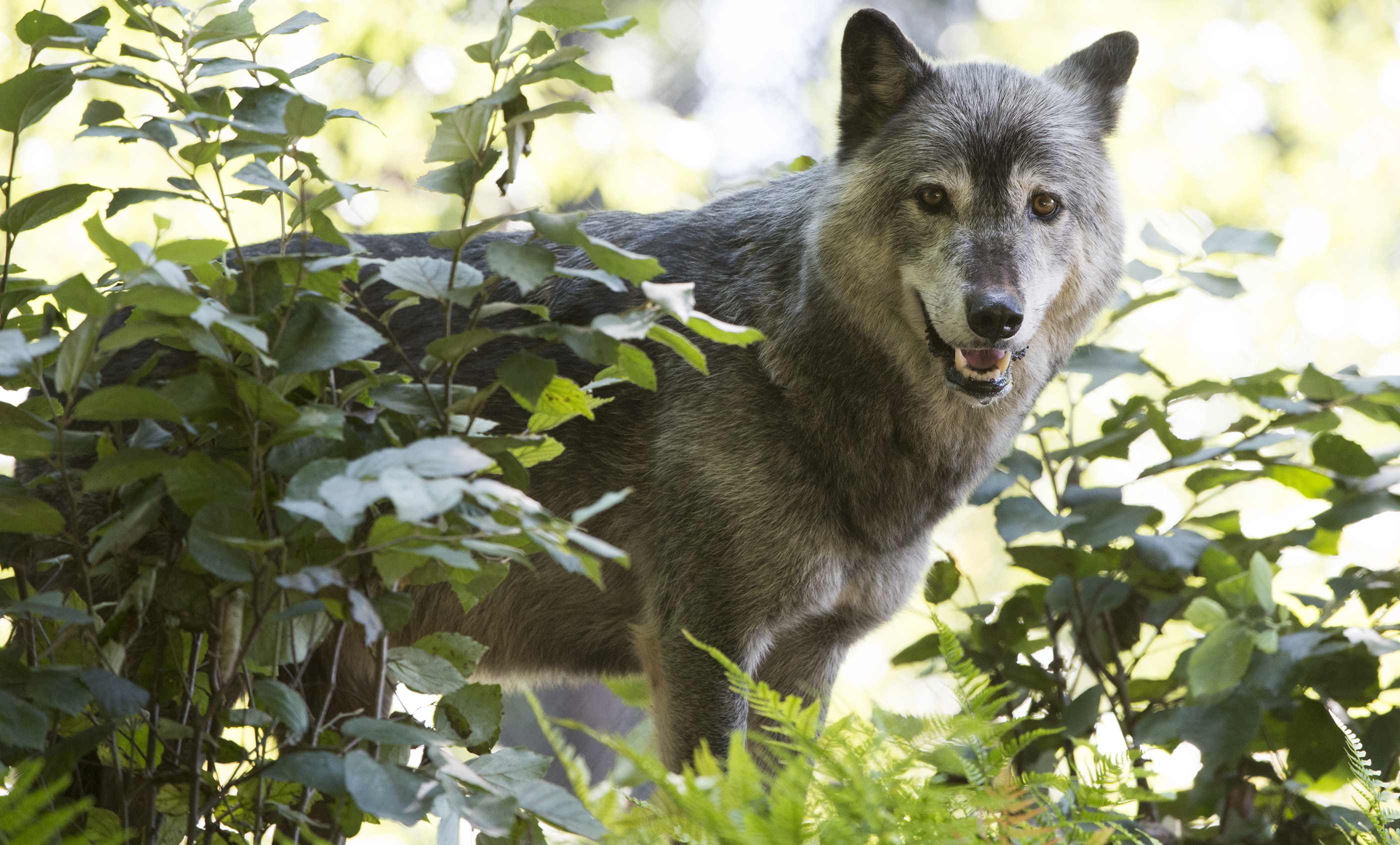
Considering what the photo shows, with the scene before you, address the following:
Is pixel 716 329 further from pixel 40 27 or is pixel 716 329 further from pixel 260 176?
pixel 40 27

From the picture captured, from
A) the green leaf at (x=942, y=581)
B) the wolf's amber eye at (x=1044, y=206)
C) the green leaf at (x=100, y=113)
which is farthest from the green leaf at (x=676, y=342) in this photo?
the green leaf at (x=942, y=581)

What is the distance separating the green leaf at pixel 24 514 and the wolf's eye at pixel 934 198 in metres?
1.56

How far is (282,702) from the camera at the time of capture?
104 centimetres

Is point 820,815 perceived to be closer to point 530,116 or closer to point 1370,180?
point 530,116

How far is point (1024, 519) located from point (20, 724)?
1.97 metres

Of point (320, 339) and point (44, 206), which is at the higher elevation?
point (44, 206)

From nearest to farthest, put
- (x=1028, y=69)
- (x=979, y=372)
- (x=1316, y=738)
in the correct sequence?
(x=979, y=372)
(x=1316, y=738)
(x=1028, y=69)

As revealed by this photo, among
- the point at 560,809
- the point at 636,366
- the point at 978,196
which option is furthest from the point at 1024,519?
the point at 560,809

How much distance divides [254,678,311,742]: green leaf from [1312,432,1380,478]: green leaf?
2124 mm

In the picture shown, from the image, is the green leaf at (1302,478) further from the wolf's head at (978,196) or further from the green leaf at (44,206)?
the green leaf at (44,206)

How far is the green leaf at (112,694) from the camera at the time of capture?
3.44ft

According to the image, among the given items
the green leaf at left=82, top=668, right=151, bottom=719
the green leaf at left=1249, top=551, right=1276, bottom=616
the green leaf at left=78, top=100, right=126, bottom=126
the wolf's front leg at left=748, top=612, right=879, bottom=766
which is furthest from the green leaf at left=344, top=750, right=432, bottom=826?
the green leaf at left=1249, top=551, right=1276, bottom=616

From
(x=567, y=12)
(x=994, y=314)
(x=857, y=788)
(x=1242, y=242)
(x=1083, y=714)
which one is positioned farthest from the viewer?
(x=1242, y=242)

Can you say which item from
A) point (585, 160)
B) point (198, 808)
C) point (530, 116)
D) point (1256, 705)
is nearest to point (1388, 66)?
point (585, 160)
